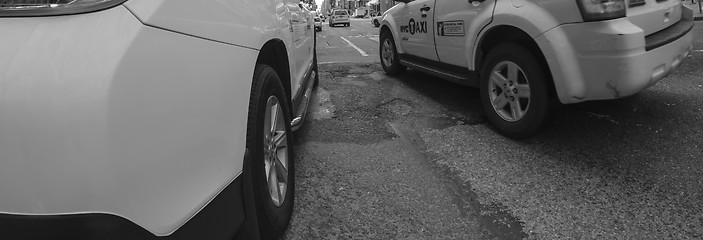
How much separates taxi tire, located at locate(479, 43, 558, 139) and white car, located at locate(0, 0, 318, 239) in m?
2.40

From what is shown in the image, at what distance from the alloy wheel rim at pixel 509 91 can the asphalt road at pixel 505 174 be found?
221 millimetres

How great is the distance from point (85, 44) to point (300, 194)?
1832 mm

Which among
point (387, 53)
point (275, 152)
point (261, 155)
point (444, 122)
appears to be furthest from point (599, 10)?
point (387, 53)

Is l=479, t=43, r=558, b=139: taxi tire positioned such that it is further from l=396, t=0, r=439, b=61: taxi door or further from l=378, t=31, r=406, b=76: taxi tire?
l=378, t=31, r=406, b=76: taxi tire

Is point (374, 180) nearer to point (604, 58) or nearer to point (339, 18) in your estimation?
point (604, 58)

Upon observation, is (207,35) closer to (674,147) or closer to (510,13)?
(510,13)

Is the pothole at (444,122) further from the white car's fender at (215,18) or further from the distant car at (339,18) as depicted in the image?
the distant car at (339,18)

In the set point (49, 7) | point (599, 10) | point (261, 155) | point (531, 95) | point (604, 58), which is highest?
point (49, 7)

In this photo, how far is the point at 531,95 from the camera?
3424 millimetres

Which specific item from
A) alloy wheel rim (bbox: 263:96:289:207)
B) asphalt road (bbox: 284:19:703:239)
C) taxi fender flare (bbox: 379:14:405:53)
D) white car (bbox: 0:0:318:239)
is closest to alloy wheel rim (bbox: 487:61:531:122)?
asphalt road (bbox: 284:19:703:239)

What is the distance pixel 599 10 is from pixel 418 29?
2.43 metres

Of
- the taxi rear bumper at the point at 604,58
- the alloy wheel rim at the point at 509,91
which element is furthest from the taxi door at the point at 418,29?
the taxi rear bumper at the point at 604,58

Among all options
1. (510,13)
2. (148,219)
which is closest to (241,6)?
(148,219)

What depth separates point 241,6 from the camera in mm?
2037
